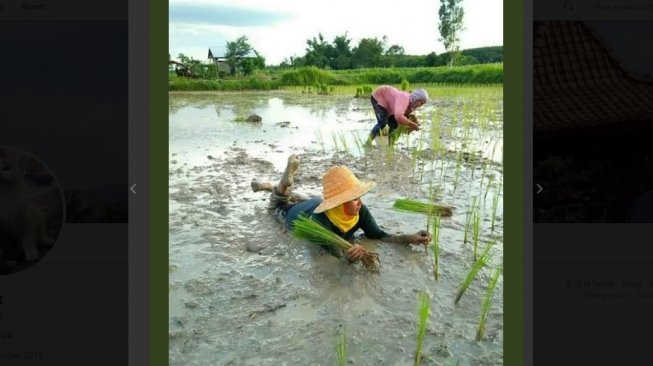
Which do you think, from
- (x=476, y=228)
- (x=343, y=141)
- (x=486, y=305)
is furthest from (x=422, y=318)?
(x=343, y=141)

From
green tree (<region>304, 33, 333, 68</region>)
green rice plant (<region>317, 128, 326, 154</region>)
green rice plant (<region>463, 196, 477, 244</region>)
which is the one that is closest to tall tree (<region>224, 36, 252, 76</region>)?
green tree (<region>304, 33, 333, 68</region>)

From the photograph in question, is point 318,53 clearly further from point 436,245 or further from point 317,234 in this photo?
point 436,245

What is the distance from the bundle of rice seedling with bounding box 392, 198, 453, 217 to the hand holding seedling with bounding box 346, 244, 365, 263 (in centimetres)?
13

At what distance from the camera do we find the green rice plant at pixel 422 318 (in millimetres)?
A: 1215

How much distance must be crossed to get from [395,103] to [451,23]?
0.23 meters

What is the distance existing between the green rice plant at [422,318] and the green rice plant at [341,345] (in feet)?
0.52

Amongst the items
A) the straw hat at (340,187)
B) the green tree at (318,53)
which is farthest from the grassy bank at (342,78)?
the straw hat at (340,187)

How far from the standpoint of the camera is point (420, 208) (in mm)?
1353

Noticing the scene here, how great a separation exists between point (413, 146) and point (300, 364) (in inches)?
24.7

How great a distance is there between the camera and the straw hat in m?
1.34
